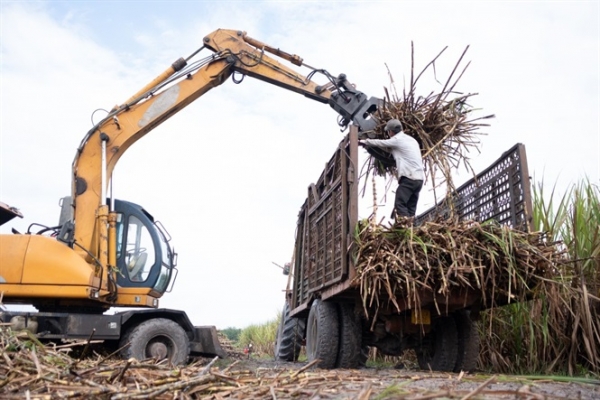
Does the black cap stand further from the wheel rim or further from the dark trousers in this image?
the wheel rim

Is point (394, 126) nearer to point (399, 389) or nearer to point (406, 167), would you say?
point (406, 167)

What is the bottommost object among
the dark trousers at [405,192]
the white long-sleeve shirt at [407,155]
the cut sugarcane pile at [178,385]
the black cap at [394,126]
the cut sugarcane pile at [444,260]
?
the cut sugarcane pile at [178,385]

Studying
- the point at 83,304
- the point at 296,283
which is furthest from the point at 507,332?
the point at 83,304

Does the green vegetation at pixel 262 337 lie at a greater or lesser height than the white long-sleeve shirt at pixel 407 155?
lesser

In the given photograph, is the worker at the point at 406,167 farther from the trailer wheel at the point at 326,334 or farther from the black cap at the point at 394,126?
the trailer wheel at the point at 326,334

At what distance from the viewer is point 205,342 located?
886cm

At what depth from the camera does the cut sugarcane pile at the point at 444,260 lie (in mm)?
5855

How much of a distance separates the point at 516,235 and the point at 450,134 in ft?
6.68

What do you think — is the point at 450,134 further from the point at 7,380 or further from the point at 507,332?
the point at 7,380

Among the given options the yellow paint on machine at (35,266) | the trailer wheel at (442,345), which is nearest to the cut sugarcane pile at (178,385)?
the trailer wheel at (442,345)

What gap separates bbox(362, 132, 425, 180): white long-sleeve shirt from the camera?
730 centimetres

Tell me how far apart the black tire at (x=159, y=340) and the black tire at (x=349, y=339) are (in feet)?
7.33

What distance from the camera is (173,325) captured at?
851 cm

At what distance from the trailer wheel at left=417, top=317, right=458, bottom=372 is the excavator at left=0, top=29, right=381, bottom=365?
257 centimetres
